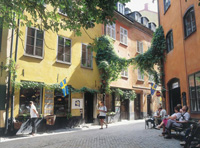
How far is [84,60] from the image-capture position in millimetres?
15078

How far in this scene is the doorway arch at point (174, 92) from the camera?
1203 cm

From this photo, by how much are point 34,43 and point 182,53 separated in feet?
28.4

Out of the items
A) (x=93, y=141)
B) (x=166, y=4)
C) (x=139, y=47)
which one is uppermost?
(x=166, y=4)

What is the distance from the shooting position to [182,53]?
436 inches

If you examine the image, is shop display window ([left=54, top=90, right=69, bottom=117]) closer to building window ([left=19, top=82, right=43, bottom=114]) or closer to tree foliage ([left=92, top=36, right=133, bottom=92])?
building window ([left=19, top=82, right=43, bottom=114])

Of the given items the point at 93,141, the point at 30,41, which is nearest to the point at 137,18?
the point at 30,41

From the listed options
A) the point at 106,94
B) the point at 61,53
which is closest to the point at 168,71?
the point at 106,94

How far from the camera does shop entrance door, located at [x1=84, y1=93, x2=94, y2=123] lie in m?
15.0

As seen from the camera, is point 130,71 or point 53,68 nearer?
point 53,68

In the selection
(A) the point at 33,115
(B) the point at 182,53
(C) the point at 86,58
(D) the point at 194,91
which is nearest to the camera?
(D) the point at 194,91

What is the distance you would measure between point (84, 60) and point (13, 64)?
232 inches

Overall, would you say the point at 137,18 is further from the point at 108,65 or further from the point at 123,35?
the point at 108,65

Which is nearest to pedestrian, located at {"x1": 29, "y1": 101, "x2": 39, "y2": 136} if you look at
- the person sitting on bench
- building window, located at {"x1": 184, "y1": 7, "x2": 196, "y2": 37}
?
the person sitting on bench

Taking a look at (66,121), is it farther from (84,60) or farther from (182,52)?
(182,52)
